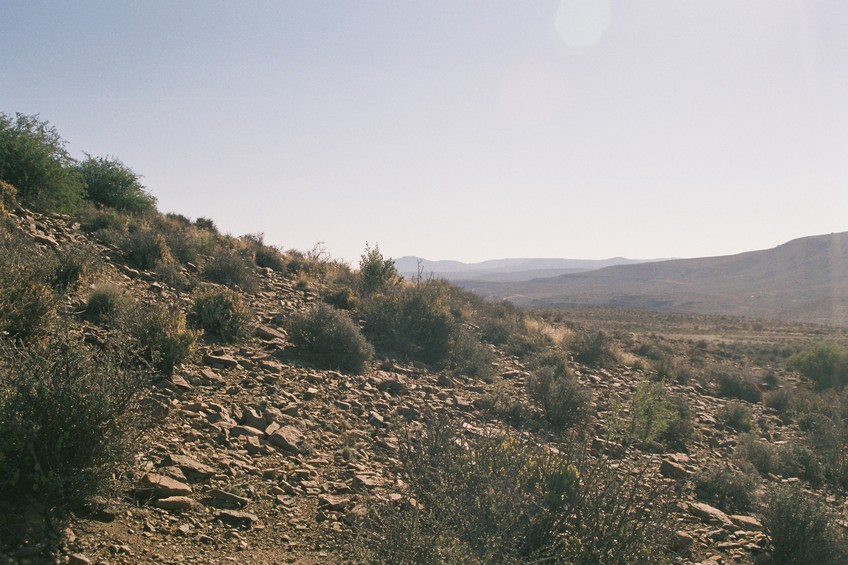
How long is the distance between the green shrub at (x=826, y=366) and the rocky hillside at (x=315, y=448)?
3.98 metres

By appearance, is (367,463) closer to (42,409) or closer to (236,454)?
(236,454)

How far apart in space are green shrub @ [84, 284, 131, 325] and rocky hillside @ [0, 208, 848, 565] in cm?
16

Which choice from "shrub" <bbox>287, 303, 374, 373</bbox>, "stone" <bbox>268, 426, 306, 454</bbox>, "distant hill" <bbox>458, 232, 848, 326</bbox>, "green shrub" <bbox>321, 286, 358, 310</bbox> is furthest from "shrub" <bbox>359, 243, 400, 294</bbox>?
"distant hill" <bbox>458, 232, 848, 326</bbox>

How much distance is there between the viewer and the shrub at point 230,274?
33.7 feet

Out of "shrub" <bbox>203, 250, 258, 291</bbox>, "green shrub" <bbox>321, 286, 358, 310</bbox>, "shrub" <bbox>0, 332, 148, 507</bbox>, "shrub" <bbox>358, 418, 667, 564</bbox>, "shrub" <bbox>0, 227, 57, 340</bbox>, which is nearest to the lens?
"shrub" <bbox>358, 418, 667, 564</bbox>

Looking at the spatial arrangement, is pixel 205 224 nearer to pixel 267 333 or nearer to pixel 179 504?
pixel 267 333

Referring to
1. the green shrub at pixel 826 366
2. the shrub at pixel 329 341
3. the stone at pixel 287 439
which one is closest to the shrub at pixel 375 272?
the shrub at pixel 329 341

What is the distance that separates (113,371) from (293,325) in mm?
4700

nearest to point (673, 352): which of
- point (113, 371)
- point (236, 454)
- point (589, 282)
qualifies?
point (236, 454)

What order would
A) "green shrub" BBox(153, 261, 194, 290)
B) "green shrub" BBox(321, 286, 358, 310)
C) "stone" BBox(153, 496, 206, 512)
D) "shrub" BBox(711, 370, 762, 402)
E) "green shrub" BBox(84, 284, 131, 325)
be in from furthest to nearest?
"shrub" BBox(711, 370, 762, 402) < "green shrub" BBox(321, 286, 358, 310) < "green shrub" BBox(153, 261, 194, 290) < "green shrub" BBox(84, 284, 131, 325) < "stone" BBox(153, 496, 206, 512)

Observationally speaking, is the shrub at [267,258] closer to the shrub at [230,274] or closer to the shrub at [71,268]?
the shrub at [230,274]

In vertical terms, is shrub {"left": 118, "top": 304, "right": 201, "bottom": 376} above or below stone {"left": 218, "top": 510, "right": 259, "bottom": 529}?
above

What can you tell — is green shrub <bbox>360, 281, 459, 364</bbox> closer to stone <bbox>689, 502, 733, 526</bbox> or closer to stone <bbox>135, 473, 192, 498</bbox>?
stone <bbox>689, 502, 733, 526</bbox>

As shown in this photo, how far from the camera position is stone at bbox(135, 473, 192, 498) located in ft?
12.4
